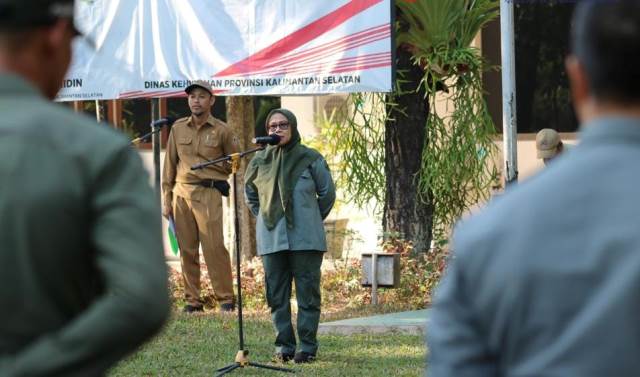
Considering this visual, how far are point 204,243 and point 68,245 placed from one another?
1108cm

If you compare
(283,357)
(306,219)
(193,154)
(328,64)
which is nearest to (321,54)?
(328,64)

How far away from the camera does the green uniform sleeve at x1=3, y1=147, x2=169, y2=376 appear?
8.97 ft

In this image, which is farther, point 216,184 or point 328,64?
point 216,184

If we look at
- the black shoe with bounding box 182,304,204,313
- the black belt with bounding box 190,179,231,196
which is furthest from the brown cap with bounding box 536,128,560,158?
the black shoe with bounding box 182,304,204,313

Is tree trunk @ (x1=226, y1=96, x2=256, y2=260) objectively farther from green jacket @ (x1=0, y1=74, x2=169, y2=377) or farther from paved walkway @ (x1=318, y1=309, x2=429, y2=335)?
green jacket @ (x1=0, y1=74, x2=169, y2=377)

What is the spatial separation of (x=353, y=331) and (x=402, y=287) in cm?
203

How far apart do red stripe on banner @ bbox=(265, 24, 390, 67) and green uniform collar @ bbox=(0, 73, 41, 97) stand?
9.24 m

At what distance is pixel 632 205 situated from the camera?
2537mm

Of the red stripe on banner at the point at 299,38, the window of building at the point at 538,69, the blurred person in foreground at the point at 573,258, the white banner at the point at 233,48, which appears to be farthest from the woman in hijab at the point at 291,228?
the blurred person in foreground at the point at 573,258

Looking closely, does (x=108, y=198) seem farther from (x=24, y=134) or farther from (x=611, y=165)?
(x=611, y=165)

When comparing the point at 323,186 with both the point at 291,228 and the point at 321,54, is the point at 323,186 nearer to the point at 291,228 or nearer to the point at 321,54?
the point at 291,228

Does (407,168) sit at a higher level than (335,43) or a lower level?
lower

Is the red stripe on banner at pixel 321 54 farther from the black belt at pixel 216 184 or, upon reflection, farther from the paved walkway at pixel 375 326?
the paved walkway at pixel 375 326

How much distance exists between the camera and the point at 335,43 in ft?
40.3
